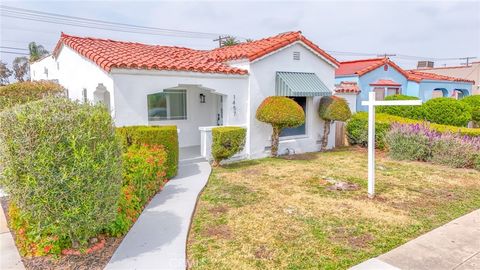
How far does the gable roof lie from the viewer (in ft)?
37.4

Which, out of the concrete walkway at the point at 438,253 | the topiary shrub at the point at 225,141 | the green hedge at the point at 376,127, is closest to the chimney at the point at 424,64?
the green hedge at the point at 376,127

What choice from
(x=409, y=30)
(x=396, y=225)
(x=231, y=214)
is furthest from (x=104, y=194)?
(x=409, y=30)

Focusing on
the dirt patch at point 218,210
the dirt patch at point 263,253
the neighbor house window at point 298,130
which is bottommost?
the dirt patch at point 263,253

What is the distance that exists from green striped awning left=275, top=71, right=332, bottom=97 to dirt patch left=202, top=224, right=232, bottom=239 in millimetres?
8732

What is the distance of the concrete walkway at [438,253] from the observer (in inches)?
207

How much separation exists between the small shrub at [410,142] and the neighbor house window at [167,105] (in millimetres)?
9841

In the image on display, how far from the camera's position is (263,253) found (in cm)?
579

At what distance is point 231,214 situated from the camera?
7676 mm

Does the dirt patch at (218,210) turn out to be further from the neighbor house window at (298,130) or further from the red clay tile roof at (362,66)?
the red clay tile roof at (362,66)

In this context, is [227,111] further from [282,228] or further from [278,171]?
[282,228]

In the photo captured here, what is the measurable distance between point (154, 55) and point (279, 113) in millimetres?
5801

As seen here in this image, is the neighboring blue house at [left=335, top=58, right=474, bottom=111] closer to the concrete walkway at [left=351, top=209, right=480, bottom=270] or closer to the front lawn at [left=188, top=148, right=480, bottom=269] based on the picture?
the front lawn at [left=188, top=148, right=480, bottom=269]

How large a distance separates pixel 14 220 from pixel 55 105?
2.51m

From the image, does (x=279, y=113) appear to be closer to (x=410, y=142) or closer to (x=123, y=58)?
(x=410, y=142)
